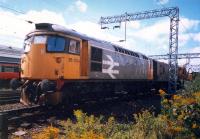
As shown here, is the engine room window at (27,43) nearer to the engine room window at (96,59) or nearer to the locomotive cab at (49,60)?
the locomotive cab at (49,60)

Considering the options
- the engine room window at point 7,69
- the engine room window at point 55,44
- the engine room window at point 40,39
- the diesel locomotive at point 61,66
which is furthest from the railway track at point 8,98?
the engine room window at point 7,69

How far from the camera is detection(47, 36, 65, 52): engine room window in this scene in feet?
39.6

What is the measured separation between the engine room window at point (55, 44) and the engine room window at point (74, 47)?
0.41 metres

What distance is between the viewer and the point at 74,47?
12.6m

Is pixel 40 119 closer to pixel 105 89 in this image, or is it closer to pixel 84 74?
pixel 84 74

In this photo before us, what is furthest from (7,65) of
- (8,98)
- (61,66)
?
(61,66)

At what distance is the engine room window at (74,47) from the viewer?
12373mm

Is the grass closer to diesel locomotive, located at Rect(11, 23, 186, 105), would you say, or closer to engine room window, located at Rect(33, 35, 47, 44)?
diesel locomotive, located at Rect(11, 23, 186, 105)

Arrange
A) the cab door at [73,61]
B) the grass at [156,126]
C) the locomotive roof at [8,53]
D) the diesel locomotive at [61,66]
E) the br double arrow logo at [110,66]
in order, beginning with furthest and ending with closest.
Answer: the locomotive roof at [8,53] < the br double arrow logo at [110,66] < the cab door at [73,61] < the diesel locomotive at [61,66] < the grass at [156,126]

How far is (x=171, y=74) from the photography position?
1111 inches

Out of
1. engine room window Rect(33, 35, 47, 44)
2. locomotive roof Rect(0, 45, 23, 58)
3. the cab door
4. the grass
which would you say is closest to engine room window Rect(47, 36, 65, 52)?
engine room window Rect(33, 35, 47, 44)

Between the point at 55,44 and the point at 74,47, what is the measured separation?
93 centimetres

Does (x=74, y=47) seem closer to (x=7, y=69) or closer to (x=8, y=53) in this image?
(x=7, y=69)

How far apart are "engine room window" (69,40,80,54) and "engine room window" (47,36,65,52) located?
1.34ft
